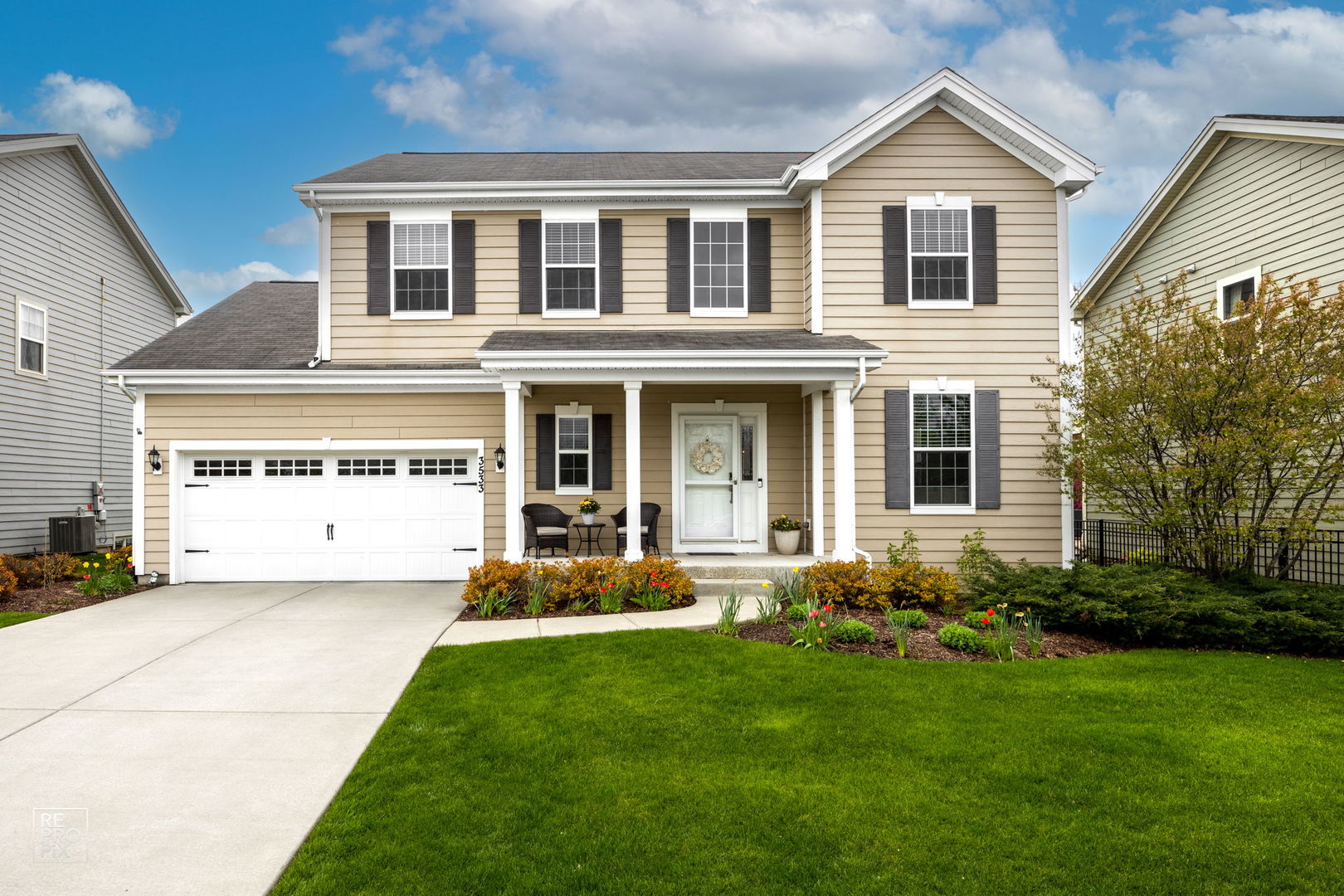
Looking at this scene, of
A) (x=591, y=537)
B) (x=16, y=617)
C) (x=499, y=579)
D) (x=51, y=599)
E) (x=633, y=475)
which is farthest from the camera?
(x=591, y=537)

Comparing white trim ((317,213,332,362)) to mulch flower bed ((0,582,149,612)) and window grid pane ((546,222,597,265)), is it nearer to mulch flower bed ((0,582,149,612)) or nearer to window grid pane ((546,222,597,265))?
window grid pane ((546,222,597,265))

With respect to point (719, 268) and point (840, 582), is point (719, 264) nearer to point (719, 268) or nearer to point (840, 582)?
point (719, 268)

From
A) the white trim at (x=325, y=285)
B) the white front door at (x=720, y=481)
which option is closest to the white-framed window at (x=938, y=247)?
the white front door at (x=720, y=481)

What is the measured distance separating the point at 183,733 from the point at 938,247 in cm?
1084

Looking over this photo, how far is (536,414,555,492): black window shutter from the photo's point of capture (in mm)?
12062

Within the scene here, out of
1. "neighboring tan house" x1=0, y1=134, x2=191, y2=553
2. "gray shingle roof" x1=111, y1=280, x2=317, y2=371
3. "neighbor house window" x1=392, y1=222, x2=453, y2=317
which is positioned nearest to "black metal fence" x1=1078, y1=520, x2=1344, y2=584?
"neighbor house window" x1=392, y1=222, x2=453, y2=317

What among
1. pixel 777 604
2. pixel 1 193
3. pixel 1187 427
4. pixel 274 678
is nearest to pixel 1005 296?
pixel 1187 427

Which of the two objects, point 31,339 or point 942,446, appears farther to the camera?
point 31,339

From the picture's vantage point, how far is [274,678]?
A: 6754 millimetres

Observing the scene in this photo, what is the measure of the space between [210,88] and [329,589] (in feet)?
74.6

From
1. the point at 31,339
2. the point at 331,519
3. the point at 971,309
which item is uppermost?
the point at 31,339

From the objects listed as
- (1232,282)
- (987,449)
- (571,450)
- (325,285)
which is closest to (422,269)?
(325,285)

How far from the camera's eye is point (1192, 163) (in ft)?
44.4

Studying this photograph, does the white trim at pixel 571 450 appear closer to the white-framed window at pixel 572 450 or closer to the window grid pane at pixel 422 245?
the white-framed window at pixel 572 450
